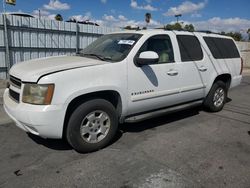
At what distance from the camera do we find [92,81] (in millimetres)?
3361

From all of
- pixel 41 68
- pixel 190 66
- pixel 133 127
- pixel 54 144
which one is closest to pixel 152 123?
pixel 133 127

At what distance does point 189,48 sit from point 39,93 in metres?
3.18

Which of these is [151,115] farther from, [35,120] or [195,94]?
[35,120]

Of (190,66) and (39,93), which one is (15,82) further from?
(190,66)

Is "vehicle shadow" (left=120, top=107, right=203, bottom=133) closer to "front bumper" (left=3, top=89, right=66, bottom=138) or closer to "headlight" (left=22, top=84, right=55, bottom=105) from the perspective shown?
"front bumper" (left=3, top=89, right=66, bottom=138)

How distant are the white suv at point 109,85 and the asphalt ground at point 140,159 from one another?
1.20ft

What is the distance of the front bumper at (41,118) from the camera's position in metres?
3.07

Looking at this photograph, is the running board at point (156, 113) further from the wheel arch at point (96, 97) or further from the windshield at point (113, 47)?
the windshield at point (113, 47)

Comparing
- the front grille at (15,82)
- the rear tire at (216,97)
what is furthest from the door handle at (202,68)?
the front grille at (15,82)

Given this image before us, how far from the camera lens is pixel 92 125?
355cm

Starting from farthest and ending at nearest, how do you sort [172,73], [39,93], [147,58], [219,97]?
1. [219,97]
2. [172,73]
3. [147,58]
4. [39,93]

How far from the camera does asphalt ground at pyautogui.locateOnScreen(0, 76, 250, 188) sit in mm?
2896

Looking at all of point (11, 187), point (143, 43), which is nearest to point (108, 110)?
point (143, 43)

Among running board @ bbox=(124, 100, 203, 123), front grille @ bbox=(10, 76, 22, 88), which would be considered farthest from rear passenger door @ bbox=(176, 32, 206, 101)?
front grille @ bbox=(10, 76, 22, 88)
